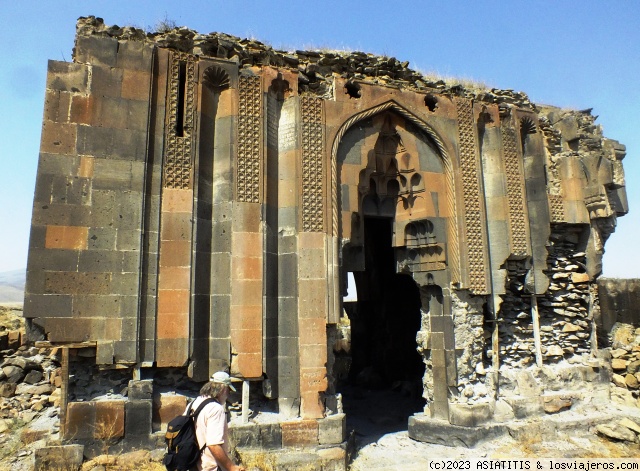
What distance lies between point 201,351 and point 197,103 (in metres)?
3.60

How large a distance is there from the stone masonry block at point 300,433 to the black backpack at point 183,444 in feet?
10.6

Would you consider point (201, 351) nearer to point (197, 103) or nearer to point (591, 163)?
point (197, 103)

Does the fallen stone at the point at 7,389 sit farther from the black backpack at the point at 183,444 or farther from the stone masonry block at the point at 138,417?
the black backpack at the point at 183,444

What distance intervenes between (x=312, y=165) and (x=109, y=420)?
448cm

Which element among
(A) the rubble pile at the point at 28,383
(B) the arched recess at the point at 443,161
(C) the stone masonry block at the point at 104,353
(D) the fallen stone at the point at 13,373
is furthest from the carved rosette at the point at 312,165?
(D) the fallen stone at the point at 13,373

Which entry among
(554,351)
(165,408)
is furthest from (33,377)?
(554,351)

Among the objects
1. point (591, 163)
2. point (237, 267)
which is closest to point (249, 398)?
point (237, 267)

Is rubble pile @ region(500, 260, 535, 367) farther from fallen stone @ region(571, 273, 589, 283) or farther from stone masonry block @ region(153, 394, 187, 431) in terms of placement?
stone masonry block @ region(153, 394, 187, 431)

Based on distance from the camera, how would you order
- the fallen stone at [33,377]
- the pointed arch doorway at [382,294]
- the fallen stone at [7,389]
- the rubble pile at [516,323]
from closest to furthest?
the fallen stone at [7,389], the fallen stone at [33,377], the pointed arch doorway at [382,294], the rubble pile at [516,323]

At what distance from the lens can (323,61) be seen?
316 inches

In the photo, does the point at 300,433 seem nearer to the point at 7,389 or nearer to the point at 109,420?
the point at 109,420

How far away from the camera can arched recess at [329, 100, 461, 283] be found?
24.6ft

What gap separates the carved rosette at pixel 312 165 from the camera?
23.8 ft

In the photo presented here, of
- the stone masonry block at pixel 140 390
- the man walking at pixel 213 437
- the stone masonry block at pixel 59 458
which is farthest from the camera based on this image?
the stone masonry block at pixel 140 390
